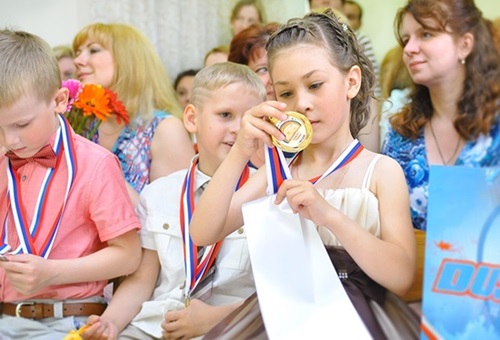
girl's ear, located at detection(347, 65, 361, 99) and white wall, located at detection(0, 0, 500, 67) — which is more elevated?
girl's ear, located at detection(347, 65, 361, 99)

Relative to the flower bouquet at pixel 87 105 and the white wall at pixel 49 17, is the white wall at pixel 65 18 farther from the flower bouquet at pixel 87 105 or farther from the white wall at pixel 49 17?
the flower bouquet at pixel 87 105

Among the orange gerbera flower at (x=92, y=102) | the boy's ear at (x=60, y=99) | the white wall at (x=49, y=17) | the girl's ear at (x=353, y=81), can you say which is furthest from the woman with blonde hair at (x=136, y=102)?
the girl's ear at (x=353, y=81)

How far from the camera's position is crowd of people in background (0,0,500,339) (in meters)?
1.45

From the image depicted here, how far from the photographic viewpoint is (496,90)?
6.83 ft

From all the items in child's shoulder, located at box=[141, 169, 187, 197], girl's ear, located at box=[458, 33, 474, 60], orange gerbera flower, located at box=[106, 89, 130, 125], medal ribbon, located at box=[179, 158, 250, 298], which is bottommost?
medal ribbon, located at box=[179, 158, 250, 298]

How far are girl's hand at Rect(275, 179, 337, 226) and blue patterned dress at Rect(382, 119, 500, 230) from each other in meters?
0.74

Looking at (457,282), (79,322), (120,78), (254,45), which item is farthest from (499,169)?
(120,78)

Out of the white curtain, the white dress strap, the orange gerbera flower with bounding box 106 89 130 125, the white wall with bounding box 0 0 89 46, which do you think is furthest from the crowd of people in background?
the white wall with bounding box 0 0 89 46

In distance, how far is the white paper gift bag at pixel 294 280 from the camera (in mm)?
1277

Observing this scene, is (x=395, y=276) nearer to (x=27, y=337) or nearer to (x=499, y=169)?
(x=499, y=169)

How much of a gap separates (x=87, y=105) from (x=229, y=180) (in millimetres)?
985

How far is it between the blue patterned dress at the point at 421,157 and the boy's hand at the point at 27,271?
3.43 ft

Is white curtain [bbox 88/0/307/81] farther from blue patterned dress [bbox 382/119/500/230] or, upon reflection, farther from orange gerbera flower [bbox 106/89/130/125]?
blue patterned dress [bbox 382/119/500/230]

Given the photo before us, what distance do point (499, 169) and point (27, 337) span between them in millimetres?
1163
